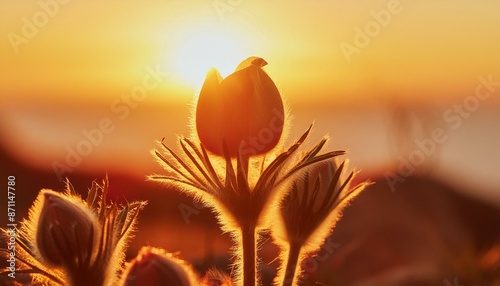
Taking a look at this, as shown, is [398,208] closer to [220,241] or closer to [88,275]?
[220,241]

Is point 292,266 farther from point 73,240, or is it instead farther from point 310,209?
point 73,240

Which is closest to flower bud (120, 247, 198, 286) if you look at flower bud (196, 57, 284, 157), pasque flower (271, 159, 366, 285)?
flower bud (196, 57, 284, 157)

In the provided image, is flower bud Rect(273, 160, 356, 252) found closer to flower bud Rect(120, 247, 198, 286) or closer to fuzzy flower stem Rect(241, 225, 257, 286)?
fuzzy flower stem Rect(241, 225, 257, 286)

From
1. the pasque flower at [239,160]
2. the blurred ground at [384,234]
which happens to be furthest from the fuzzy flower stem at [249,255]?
the blurred ground at [384,234]

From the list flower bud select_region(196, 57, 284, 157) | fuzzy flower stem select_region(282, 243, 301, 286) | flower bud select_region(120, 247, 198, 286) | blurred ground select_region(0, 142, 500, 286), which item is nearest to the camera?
flower bud select_region(120, 247, 198, 286)

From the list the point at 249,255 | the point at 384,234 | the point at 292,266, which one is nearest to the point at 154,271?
the point at 249,255

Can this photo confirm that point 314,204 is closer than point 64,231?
No
